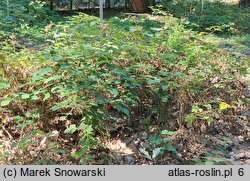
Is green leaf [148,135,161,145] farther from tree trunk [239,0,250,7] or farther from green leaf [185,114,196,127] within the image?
tree trunk [239,0,250,7]

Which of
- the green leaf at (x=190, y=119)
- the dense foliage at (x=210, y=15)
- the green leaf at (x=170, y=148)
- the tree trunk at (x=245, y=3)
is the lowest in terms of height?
the green leaf at (x=170, y=148)

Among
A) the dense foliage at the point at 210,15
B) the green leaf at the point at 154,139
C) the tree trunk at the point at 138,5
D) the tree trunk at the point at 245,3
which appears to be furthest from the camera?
the tree trunk at the point at 245,3

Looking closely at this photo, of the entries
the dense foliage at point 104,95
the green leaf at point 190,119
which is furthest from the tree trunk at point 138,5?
the green leaf at point 190,119

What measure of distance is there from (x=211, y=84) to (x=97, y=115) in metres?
1.44

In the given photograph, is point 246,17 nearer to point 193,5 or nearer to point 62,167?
point 193,5

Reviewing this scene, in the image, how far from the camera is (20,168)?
94.7 inches

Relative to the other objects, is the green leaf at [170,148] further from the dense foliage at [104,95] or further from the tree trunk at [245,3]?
the tree trunk at [245,3]

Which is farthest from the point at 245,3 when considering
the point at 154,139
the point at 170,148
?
the point at 170,148

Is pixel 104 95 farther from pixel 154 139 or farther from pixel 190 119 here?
pixel 190 119

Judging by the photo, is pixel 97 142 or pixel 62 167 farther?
pixel 97 142

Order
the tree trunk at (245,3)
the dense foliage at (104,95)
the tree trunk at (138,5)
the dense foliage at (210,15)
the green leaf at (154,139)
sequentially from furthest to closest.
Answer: the tree trunk at (245,3)
the tree trunk at (138,5)
the dense foliage at (210,15)
the green leaf at (154,139)
the dense foliage at (104,95)

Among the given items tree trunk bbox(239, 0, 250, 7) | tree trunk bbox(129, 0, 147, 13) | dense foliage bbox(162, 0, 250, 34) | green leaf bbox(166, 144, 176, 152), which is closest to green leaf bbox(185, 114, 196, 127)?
green leaf bbox(166, 144, 176, 152)

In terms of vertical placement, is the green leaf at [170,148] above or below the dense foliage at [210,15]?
below

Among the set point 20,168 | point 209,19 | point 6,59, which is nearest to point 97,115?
point 20,168
